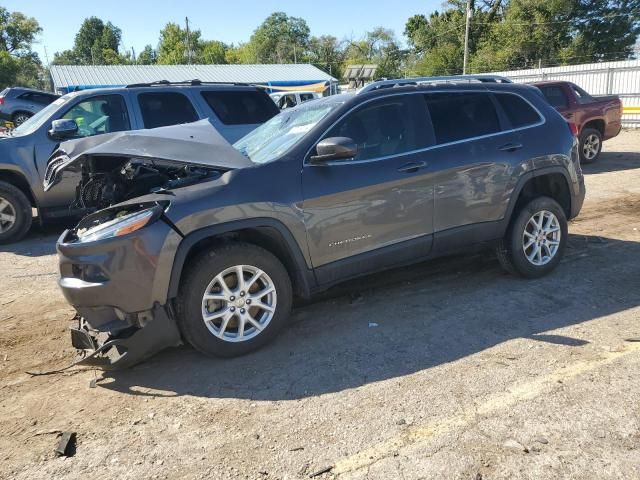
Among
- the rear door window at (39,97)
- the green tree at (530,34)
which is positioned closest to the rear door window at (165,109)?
the rear door window at (39,97)

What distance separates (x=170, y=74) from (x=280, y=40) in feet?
194

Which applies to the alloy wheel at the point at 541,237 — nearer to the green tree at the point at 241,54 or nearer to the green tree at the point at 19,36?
the green tree at the point at 19,36

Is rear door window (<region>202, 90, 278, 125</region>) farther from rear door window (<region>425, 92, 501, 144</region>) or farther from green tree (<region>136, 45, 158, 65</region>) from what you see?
green tree (<region>136, 45, 158, 65</region>)

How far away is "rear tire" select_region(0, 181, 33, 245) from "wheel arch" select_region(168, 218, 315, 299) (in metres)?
5.02

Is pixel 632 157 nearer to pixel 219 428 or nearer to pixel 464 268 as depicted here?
pixel 464 268

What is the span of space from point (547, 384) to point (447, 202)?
1.80 m

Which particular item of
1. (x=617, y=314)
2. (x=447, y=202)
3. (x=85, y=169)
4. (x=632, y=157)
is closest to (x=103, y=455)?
(x=85, y=169)

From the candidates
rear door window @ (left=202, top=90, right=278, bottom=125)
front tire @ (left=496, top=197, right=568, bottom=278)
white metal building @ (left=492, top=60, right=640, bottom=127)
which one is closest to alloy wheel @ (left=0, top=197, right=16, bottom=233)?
rear door window @ (left=202, top=90, right=278, bottom=125)

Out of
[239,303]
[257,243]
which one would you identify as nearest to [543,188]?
[257,243]

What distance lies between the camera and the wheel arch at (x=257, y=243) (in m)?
3.59

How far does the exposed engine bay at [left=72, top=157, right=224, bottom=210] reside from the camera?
13.7 ft

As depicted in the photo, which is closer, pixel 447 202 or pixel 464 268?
pixel 447 202

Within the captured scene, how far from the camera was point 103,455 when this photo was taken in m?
2.90

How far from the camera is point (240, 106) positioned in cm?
852
